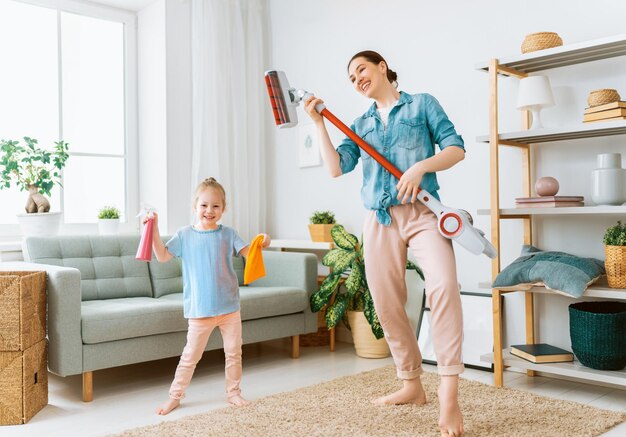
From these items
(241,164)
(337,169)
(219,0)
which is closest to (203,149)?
(241,164)

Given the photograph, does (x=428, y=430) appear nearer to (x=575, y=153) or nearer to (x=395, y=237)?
(x=395, y=237)

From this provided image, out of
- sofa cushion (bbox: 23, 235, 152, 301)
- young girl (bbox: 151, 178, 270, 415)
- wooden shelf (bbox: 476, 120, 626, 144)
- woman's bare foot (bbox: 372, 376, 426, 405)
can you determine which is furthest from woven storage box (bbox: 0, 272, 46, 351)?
wooden shelf (bbox: 476, 120, 626, 144)

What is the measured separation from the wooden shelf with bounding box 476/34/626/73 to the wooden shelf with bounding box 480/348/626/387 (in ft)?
4.26

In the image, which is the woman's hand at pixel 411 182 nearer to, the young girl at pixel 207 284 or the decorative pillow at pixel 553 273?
the young girl at pixel 207 284

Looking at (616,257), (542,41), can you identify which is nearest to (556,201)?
(616,257)

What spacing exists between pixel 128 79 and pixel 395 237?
2598mm

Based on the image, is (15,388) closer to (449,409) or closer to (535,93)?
(449,409)

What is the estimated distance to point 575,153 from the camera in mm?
2807

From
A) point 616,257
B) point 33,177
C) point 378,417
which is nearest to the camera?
point 378,417

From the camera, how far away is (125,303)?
2.88 m

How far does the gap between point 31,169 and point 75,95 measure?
71 centimetres

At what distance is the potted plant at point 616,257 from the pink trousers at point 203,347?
151cm

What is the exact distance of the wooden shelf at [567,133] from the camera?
7.95ft

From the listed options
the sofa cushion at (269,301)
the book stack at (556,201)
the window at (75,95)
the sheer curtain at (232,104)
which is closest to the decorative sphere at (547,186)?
the book stack at (556,201)
